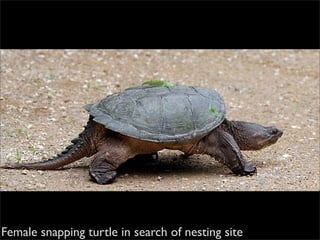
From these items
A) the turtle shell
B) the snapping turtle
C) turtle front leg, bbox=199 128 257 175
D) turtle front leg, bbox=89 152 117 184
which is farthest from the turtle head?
turtle front leg, bbox=89 152 117 184

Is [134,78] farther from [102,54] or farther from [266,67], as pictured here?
[266,67]

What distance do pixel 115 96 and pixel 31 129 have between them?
5.50ft

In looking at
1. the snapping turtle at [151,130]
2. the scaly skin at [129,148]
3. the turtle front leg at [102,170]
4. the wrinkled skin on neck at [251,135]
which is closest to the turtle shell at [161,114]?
the snapping turtle at [151,130]

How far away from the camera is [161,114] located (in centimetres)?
678

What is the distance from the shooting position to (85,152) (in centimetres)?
711

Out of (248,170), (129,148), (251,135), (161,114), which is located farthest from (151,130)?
(251,135)

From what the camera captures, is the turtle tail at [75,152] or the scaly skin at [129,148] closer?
the scaly skin at [129,148]

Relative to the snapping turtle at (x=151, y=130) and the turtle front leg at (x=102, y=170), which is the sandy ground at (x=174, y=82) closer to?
the turtle front leg at (x=102, y=170)

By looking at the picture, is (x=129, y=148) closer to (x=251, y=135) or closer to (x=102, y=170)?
(x=102, y=170)

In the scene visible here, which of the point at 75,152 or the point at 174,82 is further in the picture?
the point at 174,82

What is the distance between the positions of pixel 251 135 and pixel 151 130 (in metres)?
1.34

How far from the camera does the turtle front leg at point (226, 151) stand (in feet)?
23.3

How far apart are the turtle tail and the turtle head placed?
4.96ft

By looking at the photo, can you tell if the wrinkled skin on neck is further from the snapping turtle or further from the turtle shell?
the turtle shell
